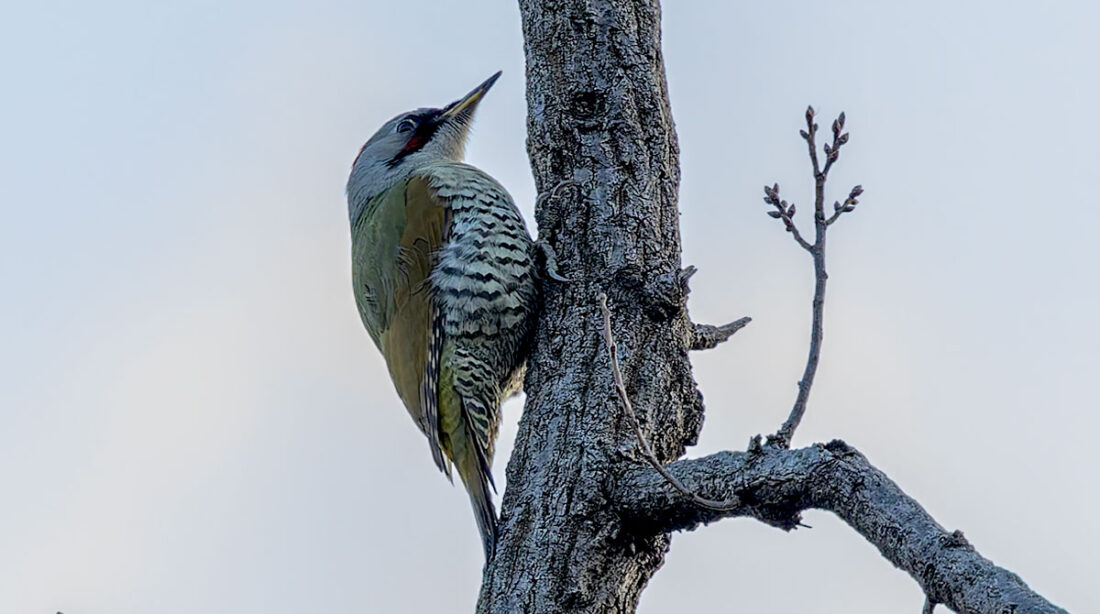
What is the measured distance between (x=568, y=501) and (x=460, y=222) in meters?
1.77

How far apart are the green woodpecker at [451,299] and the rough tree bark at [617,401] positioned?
41cm

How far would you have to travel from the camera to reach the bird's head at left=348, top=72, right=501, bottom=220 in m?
5.70

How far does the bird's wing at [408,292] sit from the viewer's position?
4707 millimetres

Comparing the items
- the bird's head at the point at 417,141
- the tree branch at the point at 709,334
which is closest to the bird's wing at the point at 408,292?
the bird's head at the point at 417,141

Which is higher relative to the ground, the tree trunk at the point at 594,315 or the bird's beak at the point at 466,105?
the bird's beak at the point at 466,105

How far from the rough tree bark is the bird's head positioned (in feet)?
5.41

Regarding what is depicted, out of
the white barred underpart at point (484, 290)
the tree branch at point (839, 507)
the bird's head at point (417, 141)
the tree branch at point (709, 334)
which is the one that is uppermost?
the bird's head at point (417, 141)

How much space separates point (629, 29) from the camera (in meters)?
3.97

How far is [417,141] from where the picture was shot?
581 centimetres

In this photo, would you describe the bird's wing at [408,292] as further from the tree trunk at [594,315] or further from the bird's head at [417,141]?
the tree trunk at [594,315]

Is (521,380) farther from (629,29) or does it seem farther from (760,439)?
(760,439)

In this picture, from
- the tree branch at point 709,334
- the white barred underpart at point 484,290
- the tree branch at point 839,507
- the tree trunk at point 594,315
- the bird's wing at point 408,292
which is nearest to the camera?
the tree branch at point 839,507

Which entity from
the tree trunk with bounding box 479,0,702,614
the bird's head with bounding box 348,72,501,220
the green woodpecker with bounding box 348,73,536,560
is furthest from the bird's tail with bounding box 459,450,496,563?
the bird's head with bounding box 348,72,501,220

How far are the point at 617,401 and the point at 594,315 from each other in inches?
14.9
